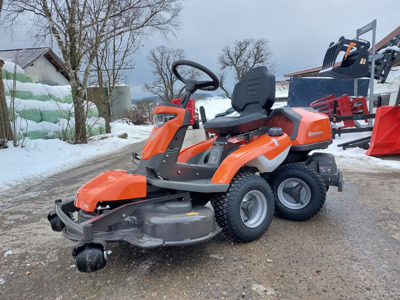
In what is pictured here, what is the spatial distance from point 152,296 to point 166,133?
131cm

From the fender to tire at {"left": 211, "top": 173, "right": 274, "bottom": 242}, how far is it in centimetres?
14

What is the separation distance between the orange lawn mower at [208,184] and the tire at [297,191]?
1 cm

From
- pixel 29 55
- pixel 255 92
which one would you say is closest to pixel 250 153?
pixel 255 92

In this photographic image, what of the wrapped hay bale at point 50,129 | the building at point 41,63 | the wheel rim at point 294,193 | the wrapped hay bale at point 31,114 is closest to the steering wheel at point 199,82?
the wheel rim at point 294,193

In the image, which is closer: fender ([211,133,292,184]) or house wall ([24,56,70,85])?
fender ([211,133,292,184])

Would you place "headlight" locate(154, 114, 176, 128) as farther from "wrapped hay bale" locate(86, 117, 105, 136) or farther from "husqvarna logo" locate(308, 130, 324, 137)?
"wrapped hay bale" locate(86, 117, 105, 136)

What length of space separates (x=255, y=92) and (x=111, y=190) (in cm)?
205

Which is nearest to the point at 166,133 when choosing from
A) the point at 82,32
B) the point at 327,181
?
the point at 327,181

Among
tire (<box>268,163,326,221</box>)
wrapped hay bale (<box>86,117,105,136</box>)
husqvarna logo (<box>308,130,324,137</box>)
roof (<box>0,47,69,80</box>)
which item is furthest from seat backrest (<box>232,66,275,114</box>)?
roof (<box>0,47,69,80</box>)

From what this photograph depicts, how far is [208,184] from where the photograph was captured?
2500mm

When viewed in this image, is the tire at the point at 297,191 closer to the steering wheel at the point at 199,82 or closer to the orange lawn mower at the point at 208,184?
the orange lawn mower at the point at 208,184

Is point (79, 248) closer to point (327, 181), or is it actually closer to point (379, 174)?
point (327, 181)

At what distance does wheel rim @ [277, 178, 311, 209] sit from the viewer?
3.24 metres

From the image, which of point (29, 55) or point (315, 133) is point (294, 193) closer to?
point (315, 133)
